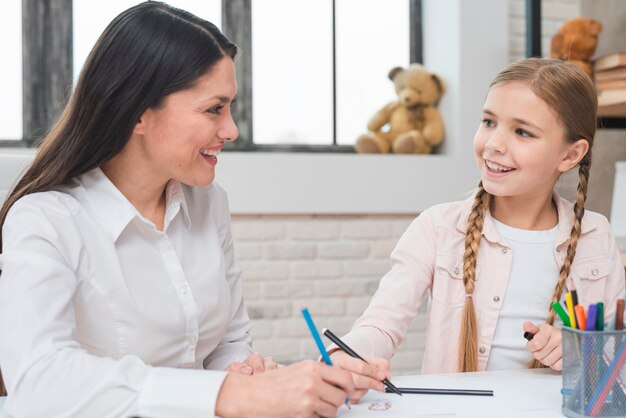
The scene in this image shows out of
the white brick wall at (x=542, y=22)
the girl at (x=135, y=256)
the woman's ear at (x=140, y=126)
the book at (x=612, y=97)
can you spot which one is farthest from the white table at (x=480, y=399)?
the white brick wall at (x=542, y=22)

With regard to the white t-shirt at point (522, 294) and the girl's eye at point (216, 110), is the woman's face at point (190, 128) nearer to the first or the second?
the girl's eye at point (216, 110)

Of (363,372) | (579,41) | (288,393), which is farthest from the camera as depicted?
(579,41)

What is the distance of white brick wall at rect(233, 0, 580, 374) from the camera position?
2721mm

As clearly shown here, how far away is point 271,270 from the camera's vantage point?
107 inches

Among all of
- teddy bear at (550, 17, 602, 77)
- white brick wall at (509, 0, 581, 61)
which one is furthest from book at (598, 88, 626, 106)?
white brick wall at (509, 0, 581, 61)

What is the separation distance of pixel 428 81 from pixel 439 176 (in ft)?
1.22

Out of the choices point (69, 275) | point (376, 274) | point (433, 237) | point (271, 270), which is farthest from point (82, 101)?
point (376, 274)

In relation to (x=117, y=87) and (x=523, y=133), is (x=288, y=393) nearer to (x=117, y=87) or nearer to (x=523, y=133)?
(x=117, y=87)

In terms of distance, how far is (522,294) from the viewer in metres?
1.42

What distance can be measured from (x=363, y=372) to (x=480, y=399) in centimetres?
17

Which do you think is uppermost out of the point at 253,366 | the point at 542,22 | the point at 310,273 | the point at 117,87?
the point at 542,22

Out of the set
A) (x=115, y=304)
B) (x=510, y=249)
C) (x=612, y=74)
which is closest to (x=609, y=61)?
(x=612, y=74)

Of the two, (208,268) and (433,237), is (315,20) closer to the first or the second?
(433,237)

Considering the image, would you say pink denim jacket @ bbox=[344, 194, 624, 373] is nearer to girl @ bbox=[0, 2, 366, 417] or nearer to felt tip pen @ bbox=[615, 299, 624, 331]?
girl @ bbox=[0, 2, 366, 417]
